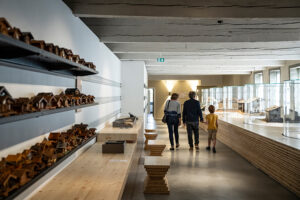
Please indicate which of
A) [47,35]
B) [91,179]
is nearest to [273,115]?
[91,179]

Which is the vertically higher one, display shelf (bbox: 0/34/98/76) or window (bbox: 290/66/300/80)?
window (bbox: 290/66/300/80)

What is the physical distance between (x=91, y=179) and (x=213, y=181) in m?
2.84

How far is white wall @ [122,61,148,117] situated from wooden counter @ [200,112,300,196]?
11.3 ft

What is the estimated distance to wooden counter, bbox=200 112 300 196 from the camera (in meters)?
4.52

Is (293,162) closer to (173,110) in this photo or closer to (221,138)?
(173,110)

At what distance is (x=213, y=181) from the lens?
520 cm

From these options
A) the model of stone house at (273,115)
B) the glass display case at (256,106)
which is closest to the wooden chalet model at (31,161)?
the glass display case at (256,106)

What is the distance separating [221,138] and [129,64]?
380 cm

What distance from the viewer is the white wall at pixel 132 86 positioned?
33.4 ft

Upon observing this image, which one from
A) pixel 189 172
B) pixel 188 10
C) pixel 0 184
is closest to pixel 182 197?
pixel 189 172

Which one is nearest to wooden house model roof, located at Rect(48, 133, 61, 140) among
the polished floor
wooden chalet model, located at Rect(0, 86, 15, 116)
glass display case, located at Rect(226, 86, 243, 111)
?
wooden chalet model, located at Rect(0, 86, 15, 116)

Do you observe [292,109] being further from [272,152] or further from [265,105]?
[265,105]

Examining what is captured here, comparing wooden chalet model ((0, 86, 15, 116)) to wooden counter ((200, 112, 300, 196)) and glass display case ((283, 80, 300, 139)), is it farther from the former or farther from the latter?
glass display case ((283, 80, 300, 139))

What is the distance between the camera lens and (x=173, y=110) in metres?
7.83
